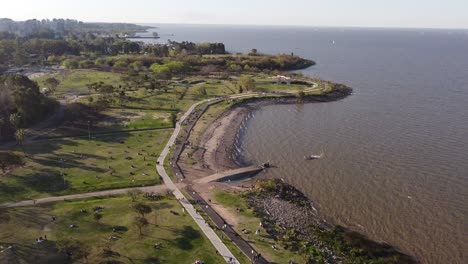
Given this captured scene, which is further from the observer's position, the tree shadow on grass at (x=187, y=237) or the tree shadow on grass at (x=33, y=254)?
the tree shadow on grass at (x=187, y=237)

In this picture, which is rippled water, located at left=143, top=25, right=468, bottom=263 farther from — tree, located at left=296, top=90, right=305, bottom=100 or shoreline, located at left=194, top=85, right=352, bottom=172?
tree, located at left=296, top=90, right=305, bottom=100

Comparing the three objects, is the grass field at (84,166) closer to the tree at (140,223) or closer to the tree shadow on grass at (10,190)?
the tree shadow on grass at (10,190)

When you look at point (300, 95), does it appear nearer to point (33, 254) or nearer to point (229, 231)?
point (229, 231)

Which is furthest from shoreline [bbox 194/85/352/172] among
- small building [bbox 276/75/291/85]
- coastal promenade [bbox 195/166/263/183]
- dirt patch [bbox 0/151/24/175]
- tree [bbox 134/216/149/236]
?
dirt patch [bbox 0/151/24/175]

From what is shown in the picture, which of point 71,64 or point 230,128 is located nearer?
point 230,128

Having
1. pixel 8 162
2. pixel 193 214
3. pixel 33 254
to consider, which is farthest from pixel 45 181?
pixel 193 214

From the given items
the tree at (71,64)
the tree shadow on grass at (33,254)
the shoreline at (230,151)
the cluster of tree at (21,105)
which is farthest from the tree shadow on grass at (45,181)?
the tree at (71,64)

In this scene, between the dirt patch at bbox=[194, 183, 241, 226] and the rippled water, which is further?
the rippled water
